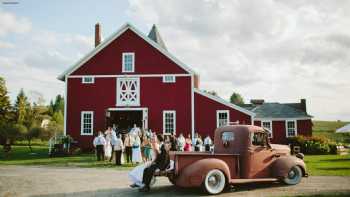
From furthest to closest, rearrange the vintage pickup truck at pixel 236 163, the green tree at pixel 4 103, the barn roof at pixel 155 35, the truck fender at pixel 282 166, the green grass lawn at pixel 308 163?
the green tree at pixel 4 103 < the barn roof at pixel 155 35 < the green grass lawn at pixel 308 163 < the truck fender at pixel 282 166 < the vintage pickup truck at pixel 236 163

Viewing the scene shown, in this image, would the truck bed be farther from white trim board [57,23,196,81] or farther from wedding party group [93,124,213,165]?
white trim board [57,23,196,81]

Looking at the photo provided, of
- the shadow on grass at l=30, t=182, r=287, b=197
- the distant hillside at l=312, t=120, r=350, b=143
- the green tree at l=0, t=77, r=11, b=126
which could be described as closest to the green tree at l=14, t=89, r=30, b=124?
the green tree at l=0, t=77, r=11, b=126

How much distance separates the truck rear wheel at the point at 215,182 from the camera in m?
9.77

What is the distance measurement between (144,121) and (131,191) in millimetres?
16853

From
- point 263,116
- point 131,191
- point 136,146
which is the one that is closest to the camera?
point 131,191

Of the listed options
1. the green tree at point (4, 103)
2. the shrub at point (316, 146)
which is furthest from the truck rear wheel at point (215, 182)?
the green tree at point (4, 103)

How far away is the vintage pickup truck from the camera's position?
9719mm

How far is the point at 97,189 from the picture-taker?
1070cm

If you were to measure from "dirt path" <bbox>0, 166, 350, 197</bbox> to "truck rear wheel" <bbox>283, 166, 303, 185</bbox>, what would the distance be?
0.22 metres

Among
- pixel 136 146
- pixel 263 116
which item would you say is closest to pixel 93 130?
pixel 136 146

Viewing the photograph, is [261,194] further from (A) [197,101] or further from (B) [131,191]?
(A) [197,101]

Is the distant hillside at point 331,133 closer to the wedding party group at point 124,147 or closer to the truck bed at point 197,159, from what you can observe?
the wedding party group at point 124,147

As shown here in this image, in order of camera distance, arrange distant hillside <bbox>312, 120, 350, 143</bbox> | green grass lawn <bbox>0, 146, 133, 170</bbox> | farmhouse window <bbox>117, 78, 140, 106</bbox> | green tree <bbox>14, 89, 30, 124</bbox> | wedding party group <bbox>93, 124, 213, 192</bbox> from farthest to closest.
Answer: green tree <bbox>14, 89, 30, 124</bbox>, distant hillside <bbox>312, 120, 350, 143</bbox>, farmhouse window <bbox>117, 78, 140, 106</bbox>, green grass lawn <bbox>0, 146, 133, 170</bbox>, wedding party group <bbox>93, 124, 213, 192</bbox>

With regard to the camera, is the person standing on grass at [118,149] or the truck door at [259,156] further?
the person standing on grass at [118,149]
